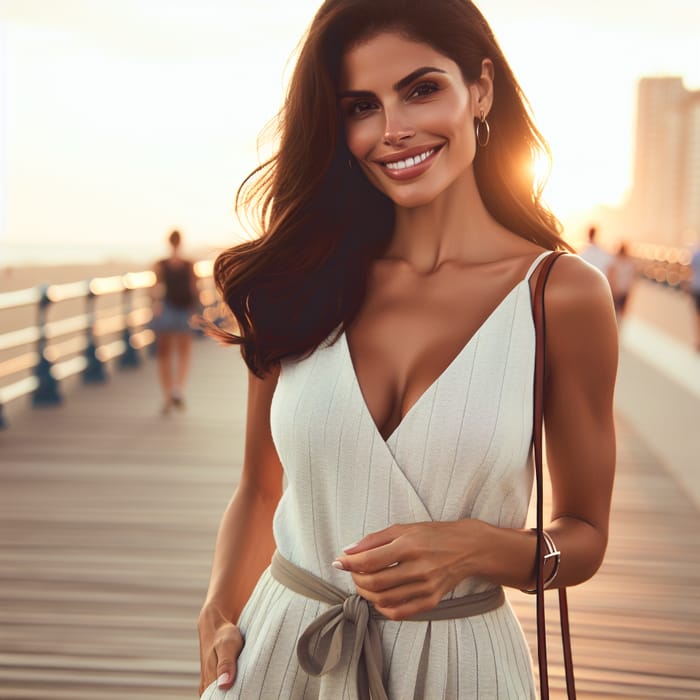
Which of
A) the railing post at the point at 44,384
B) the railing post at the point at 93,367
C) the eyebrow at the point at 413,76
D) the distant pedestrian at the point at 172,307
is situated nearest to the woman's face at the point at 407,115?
the eyebrow at the point at 413,76

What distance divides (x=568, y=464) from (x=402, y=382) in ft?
0.93

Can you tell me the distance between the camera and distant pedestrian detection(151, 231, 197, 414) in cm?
1079

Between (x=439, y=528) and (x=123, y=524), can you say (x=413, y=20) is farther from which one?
(x=123, y=524)

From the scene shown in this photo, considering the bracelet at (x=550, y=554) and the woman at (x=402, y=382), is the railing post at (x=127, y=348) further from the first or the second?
the bracelet at (x=550, y=554)

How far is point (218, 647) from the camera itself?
1.83 m

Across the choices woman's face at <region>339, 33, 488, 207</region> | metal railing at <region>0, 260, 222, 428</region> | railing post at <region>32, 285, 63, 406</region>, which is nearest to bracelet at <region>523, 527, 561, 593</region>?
woman's face at <region>339, 33, 488, 207</region>

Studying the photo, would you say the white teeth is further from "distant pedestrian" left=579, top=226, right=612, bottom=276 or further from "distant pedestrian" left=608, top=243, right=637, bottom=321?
"distant pedestrian" left=608, top=243, right=637, bottom=321

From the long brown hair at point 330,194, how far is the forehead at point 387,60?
2cm

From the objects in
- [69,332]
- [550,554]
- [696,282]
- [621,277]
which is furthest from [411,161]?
[696,282]

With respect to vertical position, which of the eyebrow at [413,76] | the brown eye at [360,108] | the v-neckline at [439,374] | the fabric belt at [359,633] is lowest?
the fabric belt at [359,633]

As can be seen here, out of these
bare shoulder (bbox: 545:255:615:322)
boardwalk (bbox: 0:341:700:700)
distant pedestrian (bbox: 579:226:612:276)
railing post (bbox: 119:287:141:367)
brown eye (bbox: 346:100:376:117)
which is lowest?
railing post (bbox: 119:287:141:367)

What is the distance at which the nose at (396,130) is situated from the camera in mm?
1838

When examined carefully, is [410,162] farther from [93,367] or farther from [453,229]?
[93,367]

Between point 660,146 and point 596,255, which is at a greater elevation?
point 596,255
